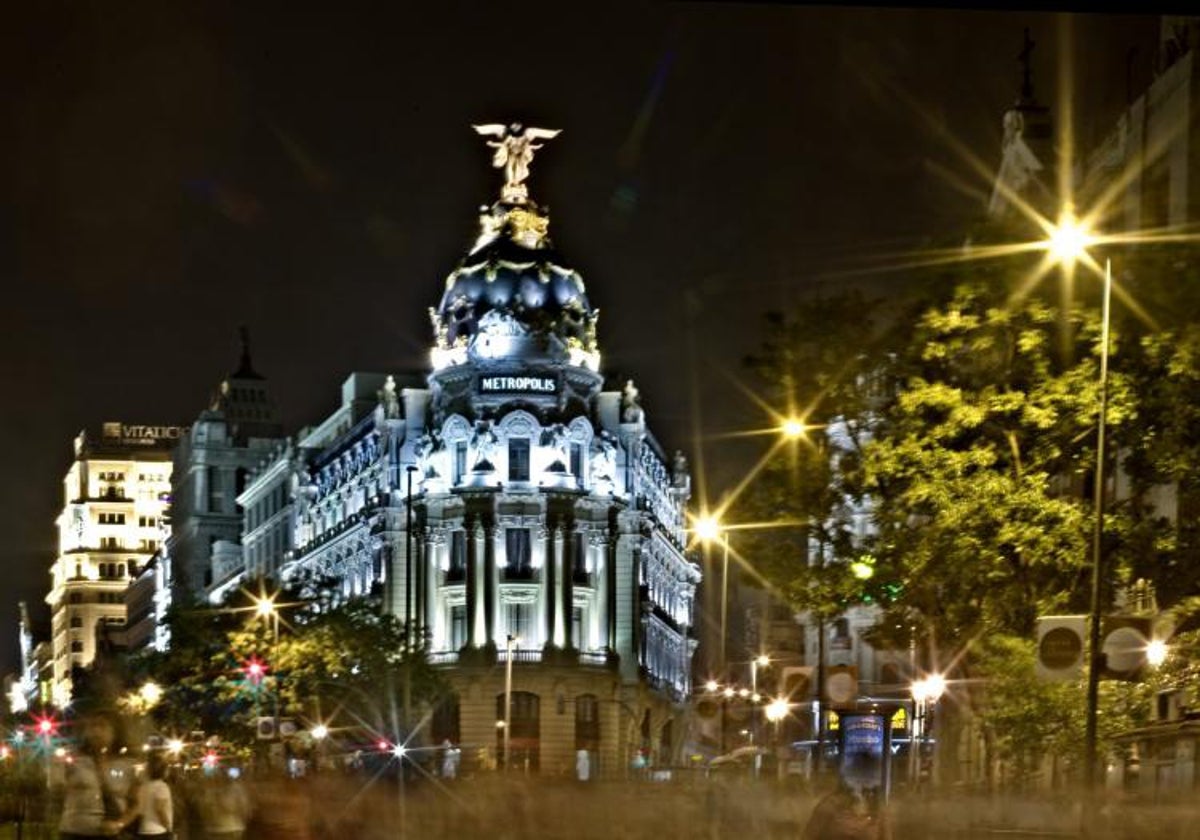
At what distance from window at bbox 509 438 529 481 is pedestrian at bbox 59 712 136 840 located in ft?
288

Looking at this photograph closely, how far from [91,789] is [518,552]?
8832cm

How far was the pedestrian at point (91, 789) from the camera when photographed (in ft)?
58.4

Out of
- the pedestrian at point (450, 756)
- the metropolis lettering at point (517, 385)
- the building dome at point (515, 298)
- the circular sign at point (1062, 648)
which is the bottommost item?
the pedestrian at point (450, 756)

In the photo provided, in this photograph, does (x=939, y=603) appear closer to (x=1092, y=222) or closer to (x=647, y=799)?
(x=647, y=799)

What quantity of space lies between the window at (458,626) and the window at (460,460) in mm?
6559

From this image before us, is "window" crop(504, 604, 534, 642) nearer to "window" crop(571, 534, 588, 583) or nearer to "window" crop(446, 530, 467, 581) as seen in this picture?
"window" crop(446, 530, 467, 581)

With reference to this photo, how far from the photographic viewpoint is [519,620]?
105500mm

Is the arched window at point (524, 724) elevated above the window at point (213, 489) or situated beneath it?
situated beneath

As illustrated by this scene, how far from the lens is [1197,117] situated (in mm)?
45875

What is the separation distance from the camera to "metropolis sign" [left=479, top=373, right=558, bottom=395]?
348 feet

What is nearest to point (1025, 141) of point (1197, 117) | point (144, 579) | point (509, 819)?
point (1197, 117)

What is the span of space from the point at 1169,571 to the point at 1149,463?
1782 millimetres

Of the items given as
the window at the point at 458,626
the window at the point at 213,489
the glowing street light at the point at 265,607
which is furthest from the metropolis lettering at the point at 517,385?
the window at the point at 213,489

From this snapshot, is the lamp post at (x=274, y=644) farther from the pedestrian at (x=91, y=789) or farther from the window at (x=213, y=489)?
the window at (x=213, y=489)
